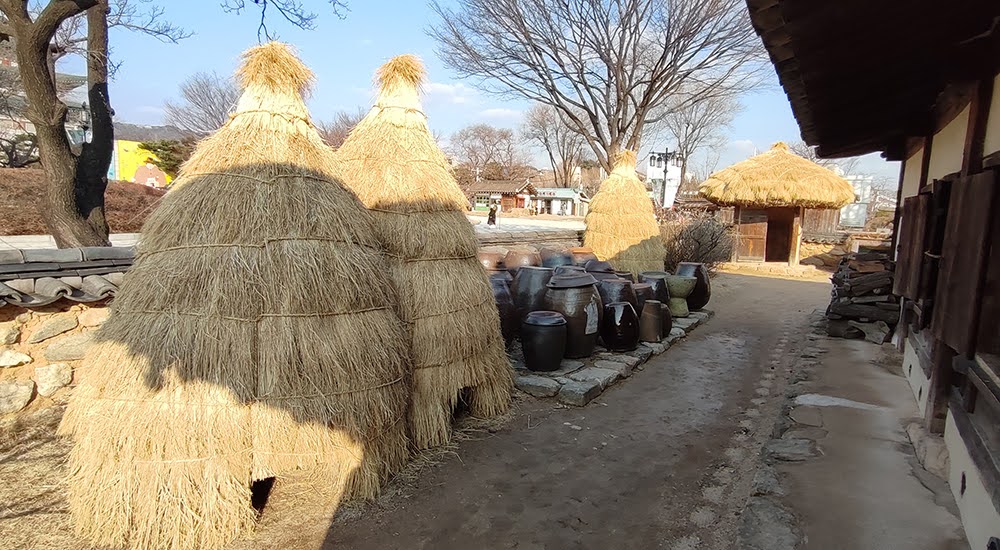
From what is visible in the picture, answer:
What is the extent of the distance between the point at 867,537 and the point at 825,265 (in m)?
16.3

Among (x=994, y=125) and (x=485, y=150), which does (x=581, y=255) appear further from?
(x=485, y=150)

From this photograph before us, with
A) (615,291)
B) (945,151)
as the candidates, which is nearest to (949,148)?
(945,151)

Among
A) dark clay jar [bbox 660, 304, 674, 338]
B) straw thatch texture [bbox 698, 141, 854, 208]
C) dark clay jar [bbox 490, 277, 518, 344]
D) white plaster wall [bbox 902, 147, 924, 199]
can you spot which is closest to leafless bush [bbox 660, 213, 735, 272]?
straw thatch texture [bbox 698, 141, 854, 208]

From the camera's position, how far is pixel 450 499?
11.2 feet

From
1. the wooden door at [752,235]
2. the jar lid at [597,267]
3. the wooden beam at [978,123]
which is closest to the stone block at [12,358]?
the jar lid at [597,267]

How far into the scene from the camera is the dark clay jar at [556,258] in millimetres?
8609

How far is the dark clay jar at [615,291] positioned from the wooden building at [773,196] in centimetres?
978

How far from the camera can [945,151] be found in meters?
4.44

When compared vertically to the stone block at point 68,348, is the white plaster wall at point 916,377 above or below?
below

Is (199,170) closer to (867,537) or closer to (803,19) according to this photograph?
(803,19)

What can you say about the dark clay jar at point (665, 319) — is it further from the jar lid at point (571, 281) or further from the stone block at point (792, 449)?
the stone block at point (792, 449)

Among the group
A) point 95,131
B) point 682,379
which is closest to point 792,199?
point 682,379

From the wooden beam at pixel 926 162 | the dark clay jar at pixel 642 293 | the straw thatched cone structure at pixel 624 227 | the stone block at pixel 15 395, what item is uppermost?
the wooden beam at pixel 926 162

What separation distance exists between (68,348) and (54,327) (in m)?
0.19
